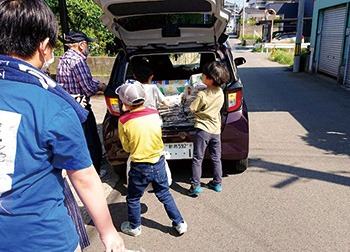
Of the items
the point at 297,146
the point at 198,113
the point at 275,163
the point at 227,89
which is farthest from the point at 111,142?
the point at 297,146

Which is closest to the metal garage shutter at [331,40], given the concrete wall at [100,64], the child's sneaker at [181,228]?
the concrete wall at [100,64]

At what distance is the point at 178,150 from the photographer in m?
3.69

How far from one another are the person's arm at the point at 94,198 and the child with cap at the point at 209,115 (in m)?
2.14

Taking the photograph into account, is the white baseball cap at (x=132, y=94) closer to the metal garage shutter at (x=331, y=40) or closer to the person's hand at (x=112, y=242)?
the person's hand at (x=112, y=242)

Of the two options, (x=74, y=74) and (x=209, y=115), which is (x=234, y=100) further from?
(x=74, y=74)

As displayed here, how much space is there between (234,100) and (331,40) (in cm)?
1001

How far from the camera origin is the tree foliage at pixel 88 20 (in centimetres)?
943

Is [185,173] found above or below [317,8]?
below

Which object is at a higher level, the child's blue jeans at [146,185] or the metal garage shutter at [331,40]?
the metal garage shutter at [331,40]

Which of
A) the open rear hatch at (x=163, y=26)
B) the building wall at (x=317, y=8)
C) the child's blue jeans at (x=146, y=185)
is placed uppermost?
the building wall at (x=317, y=8)

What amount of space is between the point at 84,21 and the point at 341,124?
318 inches

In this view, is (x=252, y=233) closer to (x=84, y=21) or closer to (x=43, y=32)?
(x=43, y=32)

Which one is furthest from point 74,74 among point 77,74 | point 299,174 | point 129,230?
point 299,174

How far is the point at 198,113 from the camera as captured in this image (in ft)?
11.3
